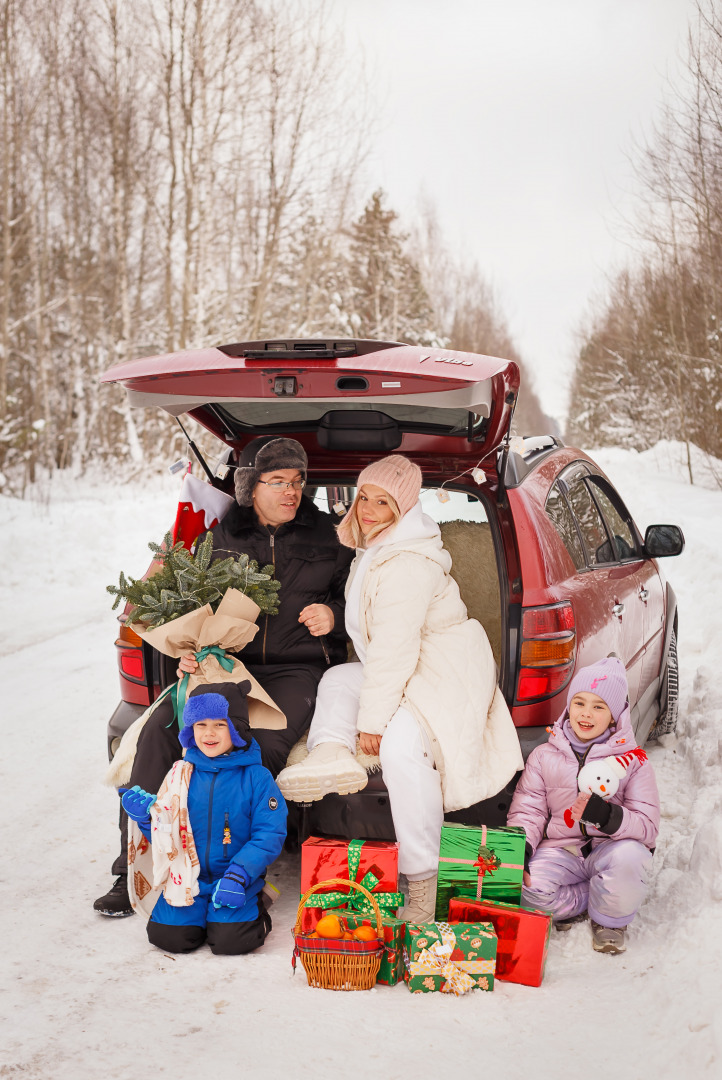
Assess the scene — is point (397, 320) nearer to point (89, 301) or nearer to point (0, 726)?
point (89, 301)

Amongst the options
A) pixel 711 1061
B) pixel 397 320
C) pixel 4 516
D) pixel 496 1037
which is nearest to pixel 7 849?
pixel 496 1037

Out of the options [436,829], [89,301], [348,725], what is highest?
[89,301]

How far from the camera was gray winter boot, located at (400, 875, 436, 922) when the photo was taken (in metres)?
3.09

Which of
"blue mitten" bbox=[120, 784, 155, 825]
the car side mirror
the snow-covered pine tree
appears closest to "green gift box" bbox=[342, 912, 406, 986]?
"blue mitten" bbox=[120, 784, 155, 825]

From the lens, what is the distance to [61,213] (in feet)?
68.4

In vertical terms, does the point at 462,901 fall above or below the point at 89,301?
below

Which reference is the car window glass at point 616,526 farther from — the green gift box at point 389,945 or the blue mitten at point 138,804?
the blue mitten at point 138,804

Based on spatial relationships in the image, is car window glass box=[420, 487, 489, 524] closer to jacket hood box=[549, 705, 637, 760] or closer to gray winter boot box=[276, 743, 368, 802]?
jacket hood box=[549, 705, 637, 760]

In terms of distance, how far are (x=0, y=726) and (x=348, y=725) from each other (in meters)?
2.93

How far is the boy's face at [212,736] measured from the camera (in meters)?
3.08

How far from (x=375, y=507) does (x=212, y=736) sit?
114 centimetres

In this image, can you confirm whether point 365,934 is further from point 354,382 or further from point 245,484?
point 245,484

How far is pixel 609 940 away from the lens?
2.96 m

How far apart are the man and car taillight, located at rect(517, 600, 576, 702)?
889mm
